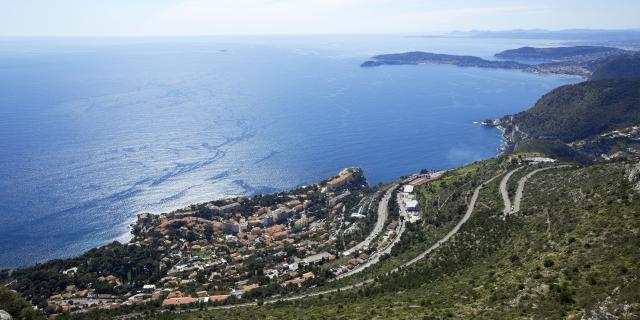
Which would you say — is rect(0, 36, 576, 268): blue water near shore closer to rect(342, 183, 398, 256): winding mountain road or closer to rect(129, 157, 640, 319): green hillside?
rect(342, 183, 398, 256): winding mountain road

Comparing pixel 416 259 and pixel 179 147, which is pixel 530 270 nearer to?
pixel 416 259

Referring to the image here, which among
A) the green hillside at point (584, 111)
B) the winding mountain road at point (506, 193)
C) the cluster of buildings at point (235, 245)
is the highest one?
the green hillside at point (584, 111)

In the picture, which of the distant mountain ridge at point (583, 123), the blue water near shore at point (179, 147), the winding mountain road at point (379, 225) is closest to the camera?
the winding mountain road at point (379, 225)

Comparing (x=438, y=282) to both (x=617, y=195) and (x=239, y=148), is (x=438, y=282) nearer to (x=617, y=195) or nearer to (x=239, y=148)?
(x=617, y=195)

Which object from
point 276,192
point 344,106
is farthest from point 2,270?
point 344,106

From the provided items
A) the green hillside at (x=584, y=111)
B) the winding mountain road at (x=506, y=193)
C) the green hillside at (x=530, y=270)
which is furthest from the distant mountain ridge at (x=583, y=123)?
the green hillside at (x=530, y=270)

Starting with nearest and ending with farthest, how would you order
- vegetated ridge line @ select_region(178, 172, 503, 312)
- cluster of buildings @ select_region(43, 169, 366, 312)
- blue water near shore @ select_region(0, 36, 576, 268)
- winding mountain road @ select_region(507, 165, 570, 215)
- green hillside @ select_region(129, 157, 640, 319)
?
green hillside @ select_region(129, 157, 640, 319) < vegetated ridge line @ select_region(178, 172, 503, 312) < winding mountain road @ select_region(507, 165, 570, 215) < cluster of buildings @ select_region(43, 169, 366, 312) < blue water near shore @ select_region(0, 36, 576, 268)

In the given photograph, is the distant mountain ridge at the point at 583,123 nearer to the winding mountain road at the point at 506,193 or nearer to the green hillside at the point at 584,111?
the green hillside at the point at 584,111

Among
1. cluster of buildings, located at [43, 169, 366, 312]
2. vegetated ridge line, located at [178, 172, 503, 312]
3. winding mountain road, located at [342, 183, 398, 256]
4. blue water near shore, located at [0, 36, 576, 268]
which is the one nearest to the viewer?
vegetated ridge line, located at [178, 172, 503, 312]

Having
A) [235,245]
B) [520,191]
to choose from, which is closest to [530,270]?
[520,191]

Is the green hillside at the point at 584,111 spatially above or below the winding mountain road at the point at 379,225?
above

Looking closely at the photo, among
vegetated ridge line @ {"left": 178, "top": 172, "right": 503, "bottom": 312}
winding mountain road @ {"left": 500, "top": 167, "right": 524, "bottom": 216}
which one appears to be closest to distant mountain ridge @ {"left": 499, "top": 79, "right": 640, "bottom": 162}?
winding mountain road @ {"left": 500, "top": 167, "right": 524, "bottom": 216}
